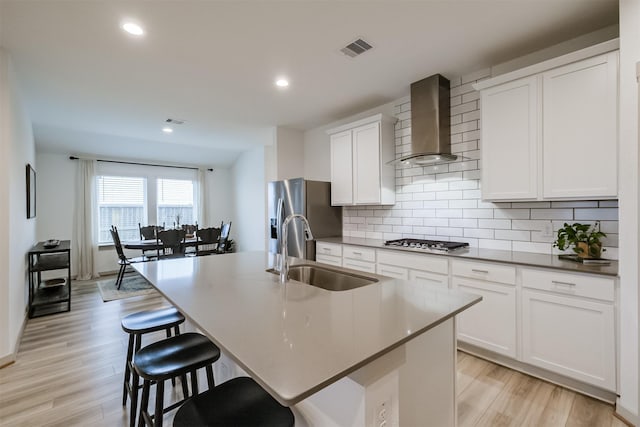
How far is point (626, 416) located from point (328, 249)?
272 cm

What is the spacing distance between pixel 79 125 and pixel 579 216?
20.5 feet

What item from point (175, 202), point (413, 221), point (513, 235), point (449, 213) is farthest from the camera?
point (175, 202)

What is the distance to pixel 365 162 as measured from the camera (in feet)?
11.8

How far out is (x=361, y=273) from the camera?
5.93 ft

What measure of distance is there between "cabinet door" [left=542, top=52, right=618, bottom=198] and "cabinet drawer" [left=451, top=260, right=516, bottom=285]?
65cm

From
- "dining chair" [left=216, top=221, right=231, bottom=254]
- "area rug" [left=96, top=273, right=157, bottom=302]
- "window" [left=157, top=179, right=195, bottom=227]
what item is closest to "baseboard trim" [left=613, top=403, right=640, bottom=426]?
"area rug" [left=96, top=273, right=157, bottom=302]

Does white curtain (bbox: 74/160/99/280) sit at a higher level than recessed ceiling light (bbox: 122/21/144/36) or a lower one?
lower

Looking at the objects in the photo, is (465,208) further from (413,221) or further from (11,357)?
(11,357)

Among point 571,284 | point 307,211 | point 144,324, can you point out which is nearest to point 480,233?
point 571,284

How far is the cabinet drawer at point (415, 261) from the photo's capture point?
255 centimetres

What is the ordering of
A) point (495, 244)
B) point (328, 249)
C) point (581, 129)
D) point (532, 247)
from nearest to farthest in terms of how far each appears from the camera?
point (581, 129)
point (532, 247)
point (495, 244)
point (328, 249)

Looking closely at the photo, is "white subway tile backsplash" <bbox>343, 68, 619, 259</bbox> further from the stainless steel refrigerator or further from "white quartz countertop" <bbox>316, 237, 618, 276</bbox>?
the stainless steel refrigerator

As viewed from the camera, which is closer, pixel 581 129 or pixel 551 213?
pixel 581 129

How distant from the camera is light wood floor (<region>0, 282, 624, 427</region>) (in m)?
1.79
